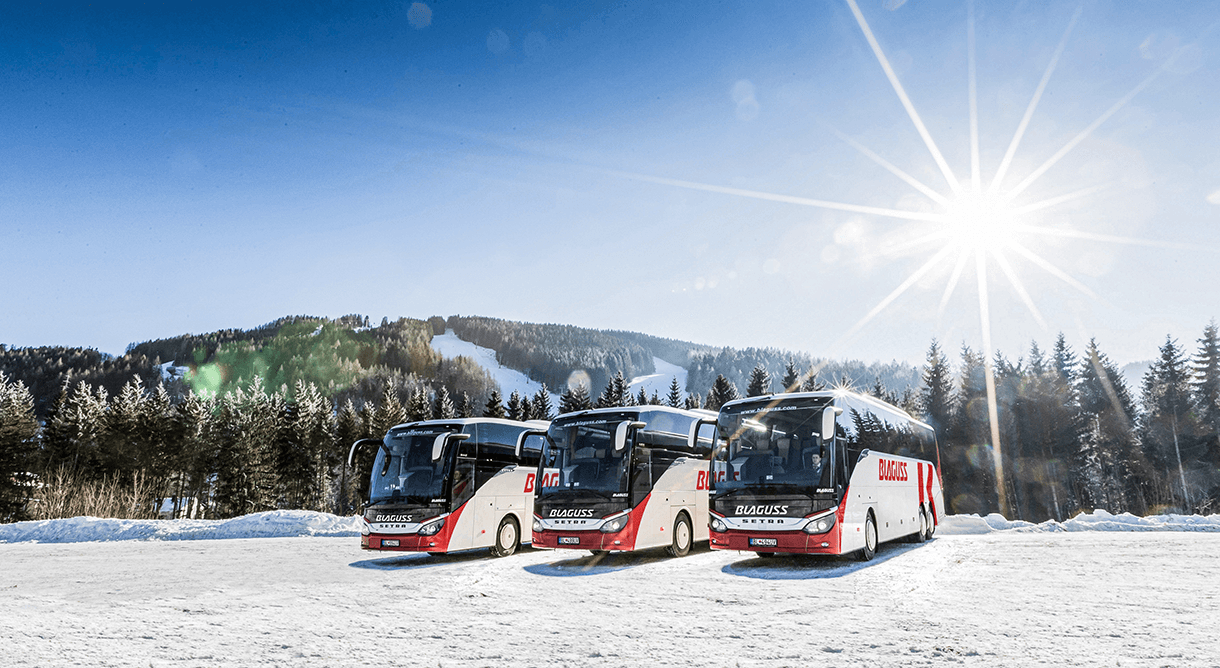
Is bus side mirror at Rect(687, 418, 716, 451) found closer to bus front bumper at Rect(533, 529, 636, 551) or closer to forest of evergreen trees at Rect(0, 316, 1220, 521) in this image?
bus front bumper at Rect(533, 529, 636, 551)

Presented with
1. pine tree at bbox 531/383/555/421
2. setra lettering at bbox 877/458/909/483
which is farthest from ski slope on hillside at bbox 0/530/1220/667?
pine tree at bbox 531/383/555/421

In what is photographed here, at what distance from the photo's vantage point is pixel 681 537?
55.0 feet

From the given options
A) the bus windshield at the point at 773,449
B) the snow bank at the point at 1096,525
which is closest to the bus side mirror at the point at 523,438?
the bus windshield at the point at 773,449

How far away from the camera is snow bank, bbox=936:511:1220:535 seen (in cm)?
2167

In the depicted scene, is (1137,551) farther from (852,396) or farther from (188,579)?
(188,579)

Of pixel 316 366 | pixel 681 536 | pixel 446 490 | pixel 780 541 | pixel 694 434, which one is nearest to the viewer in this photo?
pixel 780 541

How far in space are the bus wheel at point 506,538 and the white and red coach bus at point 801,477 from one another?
622 centimetres

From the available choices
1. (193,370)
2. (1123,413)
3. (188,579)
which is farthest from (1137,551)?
(193,370)

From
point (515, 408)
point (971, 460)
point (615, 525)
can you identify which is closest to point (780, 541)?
point (615, 525)

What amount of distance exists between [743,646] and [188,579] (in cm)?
1098

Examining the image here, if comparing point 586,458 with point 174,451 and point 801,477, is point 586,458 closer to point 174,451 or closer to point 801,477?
point 801,477

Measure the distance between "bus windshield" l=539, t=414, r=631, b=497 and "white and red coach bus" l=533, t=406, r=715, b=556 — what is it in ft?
0.07

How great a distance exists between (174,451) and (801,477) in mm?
54369

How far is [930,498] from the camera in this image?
19.0 m
